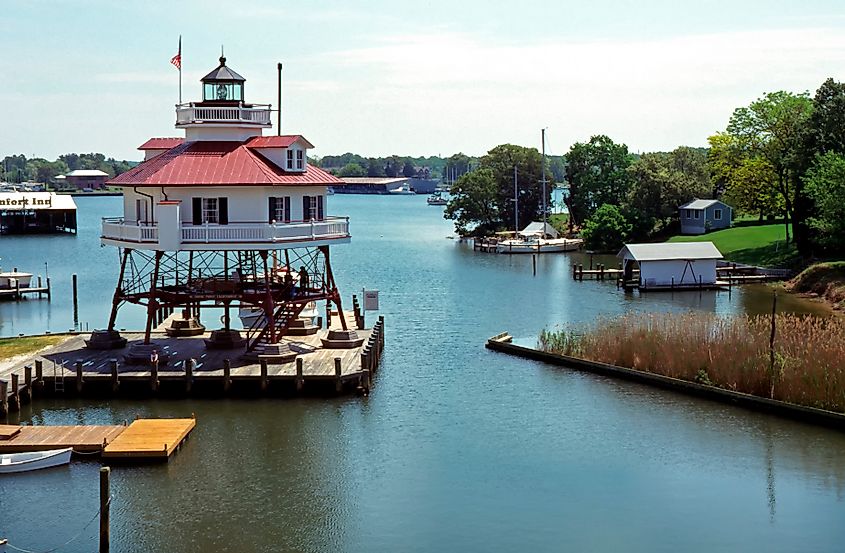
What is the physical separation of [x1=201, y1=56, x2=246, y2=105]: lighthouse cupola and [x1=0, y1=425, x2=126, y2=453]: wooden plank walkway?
673 inches

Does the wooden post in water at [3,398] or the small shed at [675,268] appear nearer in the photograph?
the wooden post in water at [3,398]

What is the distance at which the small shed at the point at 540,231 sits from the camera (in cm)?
11997

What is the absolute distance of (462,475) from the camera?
3344 cm

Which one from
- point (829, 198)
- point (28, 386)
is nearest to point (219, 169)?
point (28, 386)

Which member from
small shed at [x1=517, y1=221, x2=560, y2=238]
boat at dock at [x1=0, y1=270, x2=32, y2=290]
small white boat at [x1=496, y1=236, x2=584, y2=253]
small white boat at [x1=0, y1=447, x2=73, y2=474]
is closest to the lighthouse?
small white boat at [x1=0, y1=447, x2=73, y2=474]

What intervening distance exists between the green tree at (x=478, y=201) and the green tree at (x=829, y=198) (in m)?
54.1

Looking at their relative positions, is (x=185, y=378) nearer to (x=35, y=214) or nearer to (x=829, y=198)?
(x=829, y=198)

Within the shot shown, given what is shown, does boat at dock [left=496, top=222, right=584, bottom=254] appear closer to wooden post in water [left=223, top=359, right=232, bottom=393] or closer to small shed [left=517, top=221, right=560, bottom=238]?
small shed [left=517, top=221, right=560, bottom=238]

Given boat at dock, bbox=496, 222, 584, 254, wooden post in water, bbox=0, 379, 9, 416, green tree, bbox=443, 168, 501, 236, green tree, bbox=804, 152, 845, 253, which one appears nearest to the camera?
wooden post in water, bbox=0, 379, 9, 416

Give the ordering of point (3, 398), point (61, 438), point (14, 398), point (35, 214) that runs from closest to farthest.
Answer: point (61, 438)
point (3, 398)
point (14, 398)
point (35, 214)

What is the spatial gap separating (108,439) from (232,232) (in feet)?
40.5

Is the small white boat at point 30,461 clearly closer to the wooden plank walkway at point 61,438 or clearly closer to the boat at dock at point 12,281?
the wooden plank walkway at point 61,438

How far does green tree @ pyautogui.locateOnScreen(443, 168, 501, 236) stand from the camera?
129m

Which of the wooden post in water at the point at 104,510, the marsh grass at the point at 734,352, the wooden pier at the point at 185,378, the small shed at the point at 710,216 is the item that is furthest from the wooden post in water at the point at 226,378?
the small shed at the point at 710,216
